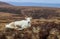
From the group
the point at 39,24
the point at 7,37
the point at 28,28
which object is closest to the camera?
the point at 7,37

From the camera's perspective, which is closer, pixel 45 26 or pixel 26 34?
pixel 26 34

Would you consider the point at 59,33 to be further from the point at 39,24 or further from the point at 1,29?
the point at 1,29

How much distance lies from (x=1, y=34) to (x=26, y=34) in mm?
2011

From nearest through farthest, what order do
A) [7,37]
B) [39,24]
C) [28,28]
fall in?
1. [7,37]
2. [28,28]
3. [39,24]

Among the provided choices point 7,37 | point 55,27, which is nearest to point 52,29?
point 55,27

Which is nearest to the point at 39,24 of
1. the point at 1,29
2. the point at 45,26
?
the point at 45,26

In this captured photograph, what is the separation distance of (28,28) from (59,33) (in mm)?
2632

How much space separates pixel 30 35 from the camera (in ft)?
62.6

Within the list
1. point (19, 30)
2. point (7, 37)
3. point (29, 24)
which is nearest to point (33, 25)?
point (29, 24)

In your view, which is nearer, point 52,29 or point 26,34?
point 26,34

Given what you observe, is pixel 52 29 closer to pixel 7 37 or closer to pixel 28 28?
pixel 28 28

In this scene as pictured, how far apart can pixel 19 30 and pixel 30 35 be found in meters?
0.97

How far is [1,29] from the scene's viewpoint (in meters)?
19.1

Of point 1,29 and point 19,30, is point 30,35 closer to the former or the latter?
point 19,30
